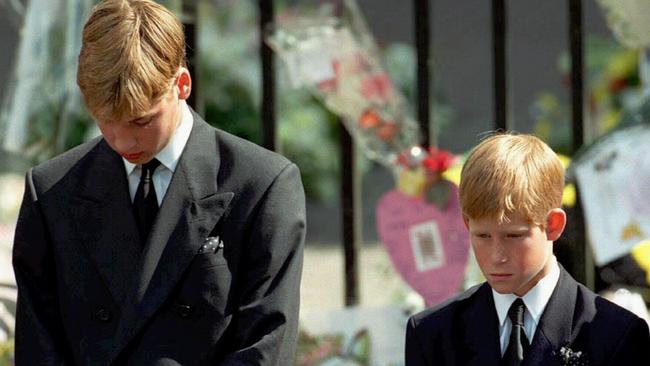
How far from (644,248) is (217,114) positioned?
2.50 m

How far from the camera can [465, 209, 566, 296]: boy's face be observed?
282cm

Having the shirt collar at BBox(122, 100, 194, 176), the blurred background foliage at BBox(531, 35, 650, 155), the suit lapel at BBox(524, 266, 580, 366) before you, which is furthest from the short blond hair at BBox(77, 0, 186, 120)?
the blurred background foliage at BBox(531, 35, 650, 155)

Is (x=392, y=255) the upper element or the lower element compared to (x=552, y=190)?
lower

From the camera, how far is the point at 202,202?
3.04 metres

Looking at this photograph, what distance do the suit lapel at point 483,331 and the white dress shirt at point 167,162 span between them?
0.65 meters

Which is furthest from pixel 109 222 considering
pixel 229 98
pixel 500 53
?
pixel 229 98

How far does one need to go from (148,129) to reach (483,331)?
2.44ft

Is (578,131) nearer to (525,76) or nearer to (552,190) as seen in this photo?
(552,190)

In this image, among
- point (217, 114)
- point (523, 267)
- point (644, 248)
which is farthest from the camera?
point (217, 114)

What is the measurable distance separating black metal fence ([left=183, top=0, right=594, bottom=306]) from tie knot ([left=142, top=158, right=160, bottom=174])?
1310 millimetres

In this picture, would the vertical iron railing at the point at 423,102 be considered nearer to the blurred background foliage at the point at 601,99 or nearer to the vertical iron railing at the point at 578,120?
the vertical iron railing at the point at 578,120

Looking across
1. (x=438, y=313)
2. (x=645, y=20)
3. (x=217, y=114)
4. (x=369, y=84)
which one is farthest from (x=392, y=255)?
(x=217, y=114)

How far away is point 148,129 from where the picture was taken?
9.67 feet

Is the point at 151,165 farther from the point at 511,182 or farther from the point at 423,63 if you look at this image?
the point at 423,63
